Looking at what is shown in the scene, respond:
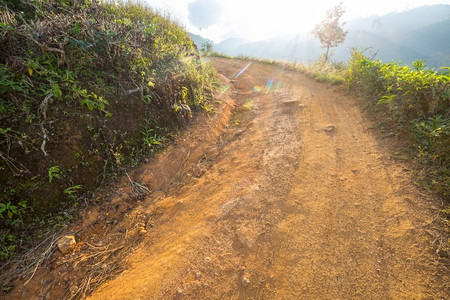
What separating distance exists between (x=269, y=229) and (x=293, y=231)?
28 centimetres

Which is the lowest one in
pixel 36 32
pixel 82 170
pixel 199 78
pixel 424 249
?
pixel 424 249

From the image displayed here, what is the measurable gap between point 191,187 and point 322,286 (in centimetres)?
227

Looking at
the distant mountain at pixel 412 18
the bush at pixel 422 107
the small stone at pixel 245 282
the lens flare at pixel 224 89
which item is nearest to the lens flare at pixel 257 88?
the lens flare at pixel 224 89

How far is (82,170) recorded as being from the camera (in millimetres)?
3123

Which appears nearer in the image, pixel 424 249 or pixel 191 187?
pixel 424 249

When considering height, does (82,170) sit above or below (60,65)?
below

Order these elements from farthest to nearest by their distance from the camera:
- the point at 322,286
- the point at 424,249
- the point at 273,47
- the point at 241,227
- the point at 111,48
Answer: the point at 273,47, the point at 111,48, the point at 241,227, the point at 424,249, the point at 322,286

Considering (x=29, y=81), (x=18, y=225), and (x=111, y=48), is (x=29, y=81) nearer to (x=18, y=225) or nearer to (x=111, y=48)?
(x=111, y=48)

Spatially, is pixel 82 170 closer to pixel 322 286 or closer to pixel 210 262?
pixel 210 262

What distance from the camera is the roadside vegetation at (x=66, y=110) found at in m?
2.67

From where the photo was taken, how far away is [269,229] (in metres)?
2.43

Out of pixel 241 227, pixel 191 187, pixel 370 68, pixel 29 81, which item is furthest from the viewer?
pixel 370 68

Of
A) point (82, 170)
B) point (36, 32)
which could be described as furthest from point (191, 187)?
point (36, 32)

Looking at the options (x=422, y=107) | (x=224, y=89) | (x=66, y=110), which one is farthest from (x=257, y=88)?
(x=66, y=110)
